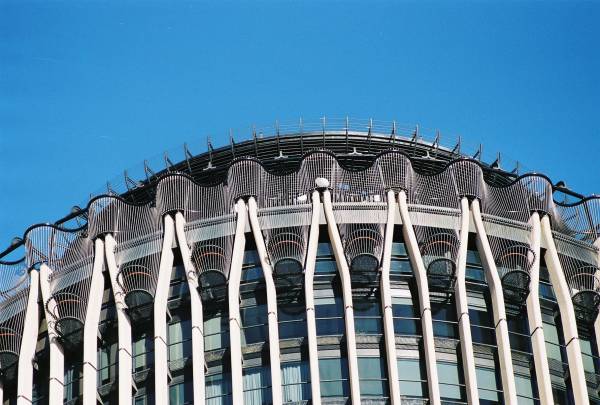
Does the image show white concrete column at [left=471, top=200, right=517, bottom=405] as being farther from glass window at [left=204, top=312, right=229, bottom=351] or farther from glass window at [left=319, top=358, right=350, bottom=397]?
glass window at [left=204, top=312, right=229, bottom=351]

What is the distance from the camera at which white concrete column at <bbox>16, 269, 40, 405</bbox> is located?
292 ft

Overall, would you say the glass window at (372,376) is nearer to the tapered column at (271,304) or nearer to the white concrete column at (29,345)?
the tapered column at (271,304)

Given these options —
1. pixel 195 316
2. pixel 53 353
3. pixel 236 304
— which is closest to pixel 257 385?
pixel 236 304

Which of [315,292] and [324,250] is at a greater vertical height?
[324,250]

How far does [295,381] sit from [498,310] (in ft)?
36.4

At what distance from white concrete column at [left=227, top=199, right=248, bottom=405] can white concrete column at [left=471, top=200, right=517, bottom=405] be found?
40.6ft

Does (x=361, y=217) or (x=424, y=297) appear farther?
(x=361, y=217)

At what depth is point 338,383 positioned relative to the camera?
85.0 m

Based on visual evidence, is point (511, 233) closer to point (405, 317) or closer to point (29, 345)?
point (405, 317)

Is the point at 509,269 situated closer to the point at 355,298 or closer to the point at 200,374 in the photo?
the point at 355,298

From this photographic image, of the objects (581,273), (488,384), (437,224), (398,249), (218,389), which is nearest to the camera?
(218,389)

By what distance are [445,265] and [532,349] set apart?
6276 mm

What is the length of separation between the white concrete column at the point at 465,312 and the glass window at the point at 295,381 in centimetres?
786

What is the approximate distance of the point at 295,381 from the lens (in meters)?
85.3
